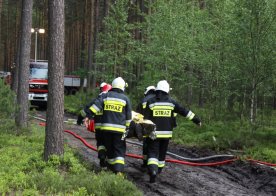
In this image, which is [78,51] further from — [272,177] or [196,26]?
[272,177]

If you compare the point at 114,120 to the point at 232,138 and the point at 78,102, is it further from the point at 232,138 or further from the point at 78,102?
the point at 78,102

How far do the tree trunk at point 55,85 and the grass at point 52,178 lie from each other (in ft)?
1.03

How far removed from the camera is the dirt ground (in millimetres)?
7816

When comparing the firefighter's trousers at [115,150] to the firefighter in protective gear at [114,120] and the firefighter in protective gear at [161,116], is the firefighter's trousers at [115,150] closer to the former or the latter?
the firefighter in protective gear at [114,120]

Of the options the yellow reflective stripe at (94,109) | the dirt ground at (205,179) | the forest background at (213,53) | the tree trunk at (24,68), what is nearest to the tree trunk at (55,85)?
the yellow reflective stripe at (94,109)

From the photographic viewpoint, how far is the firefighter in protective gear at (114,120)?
316 inches

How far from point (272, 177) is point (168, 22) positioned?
8.79 metres

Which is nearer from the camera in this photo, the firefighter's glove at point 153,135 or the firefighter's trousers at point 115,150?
the firefighter's trousers at point 115,150

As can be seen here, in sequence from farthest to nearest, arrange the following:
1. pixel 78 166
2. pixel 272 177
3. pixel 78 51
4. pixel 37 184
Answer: pixel 78 51 → pixel 272 177 → pixel 78 166 → pixel 37 184

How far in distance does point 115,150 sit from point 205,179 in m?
2.20

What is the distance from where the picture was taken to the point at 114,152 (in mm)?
8094

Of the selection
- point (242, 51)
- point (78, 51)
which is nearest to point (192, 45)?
point (242, 51)

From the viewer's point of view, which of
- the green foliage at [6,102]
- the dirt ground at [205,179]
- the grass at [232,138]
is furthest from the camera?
the grass at [232,138]

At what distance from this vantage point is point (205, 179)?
8.80m
